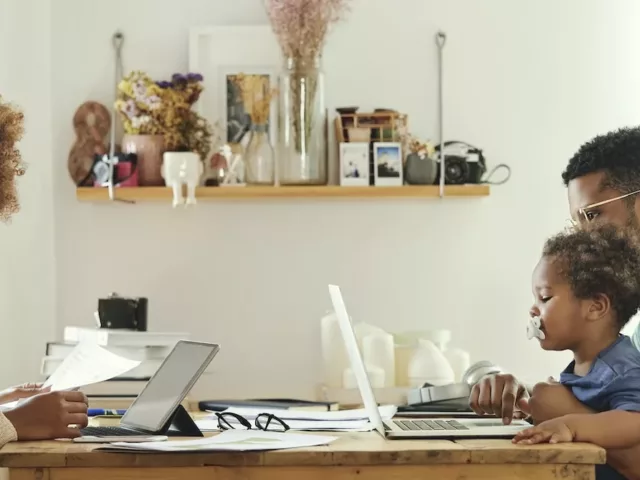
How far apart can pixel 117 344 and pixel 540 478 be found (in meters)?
1.40

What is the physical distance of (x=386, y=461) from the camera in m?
1.36

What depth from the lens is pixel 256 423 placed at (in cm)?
164

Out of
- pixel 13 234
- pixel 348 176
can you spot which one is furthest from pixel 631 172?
pixel 13 234

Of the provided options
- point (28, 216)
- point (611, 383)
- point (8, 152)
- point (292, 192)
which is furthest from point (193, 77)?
point (611, 383)

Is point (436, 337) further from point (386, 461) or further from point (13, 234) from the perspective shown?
point (386, 461)

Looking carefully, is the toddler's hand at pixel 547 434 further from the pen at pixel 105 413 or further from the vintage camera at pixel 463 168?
the vintage camera at pixel 463 168

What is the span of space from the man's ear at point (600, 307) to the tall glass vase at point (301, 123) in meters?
1.37

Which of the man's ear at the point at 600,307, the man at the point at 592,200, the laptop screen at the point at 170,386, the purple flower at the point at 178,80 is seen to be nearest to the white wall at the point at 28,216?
the purple flower at the point at 178,80

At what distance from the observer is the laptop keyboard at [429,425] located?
1554 mm

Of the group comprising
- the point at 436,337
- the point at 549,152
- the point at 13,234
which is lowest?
the point at 436,337

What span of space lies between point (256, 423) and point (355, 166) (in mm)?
1462

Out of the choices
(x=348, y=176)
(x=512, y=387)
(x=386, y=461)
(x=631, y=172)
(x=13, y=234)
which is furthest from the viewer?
(x=348, y=176)

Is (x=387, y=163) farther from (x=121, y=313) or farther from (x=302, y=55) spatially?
(x=121, y=313)

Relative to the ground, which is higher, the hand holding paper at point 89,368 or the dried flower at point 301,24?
the dried flower at point 301,24
